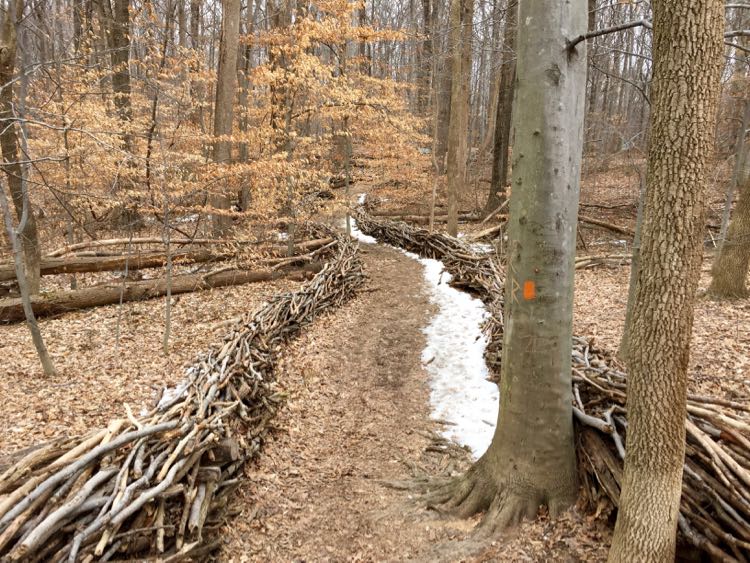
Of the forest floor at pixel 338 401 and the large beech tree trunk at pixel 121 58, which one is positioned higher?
the large beech tree trunk at pixel 121 58

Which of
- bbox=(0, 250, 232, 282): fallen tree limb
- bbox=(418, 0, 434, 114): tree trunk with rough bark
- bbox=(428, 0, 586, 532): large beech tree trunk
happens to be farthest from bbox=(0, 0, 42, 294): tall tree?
bbox=(418, 0, 434, 114): tree trunk with rough bark

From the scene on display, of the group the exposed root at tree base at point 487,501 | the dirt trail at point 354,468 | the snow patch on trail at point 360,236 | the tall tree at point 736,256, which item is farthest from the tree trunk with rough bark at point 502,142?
the exposed root at tree base at point 487,501

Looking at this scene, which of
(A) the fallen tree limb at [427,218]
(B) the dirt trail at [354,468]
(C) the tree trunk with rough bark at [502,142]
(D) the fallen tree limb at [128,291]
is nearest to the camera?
(B) the dirt trail at [354,468]

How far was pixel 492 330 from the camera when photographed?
5.62 m

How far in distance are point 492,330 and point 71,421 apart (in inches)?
181

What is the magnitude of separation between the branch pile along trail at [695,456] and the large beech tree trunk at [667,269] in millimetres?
313

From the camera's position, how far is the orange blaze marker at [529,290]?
100 inches

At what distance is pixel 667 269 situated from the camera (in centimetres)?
178

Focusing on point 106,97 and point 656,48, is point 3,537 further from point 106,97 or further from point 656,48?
point 106,97

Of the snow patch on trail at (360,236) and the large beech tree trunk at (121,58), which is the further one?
the snow patch on trail at (360,236)

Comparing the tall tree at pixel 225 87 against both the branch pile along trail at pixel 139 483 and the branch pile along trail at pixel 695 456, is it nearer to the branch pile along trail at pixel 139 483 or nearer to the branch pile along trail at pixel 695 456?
the branch pile along trail at pixel 139 483

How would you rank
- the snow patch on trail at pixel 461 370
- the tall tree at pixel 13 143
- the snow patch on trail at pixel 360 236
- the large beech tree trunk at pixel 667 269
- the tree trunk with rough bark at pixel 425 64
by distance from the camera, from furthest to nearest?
the tree trunk with rough bark at pixel 425 64, the snow patch on trail at pixel 360 236, the tall tree at pixel 13 143, the snow patch on trail at pixel 461 370, the large beech tree trunk at pixel 667 269

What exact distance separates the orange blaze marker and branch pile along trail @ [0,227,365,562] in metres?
2.34

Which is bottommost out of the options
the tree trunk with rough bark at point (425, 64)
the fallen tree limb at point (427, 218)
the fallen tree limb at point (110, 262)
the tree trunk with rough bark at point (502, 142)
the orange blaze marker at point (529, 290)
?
the fallen tree limb at point (110, 262)
